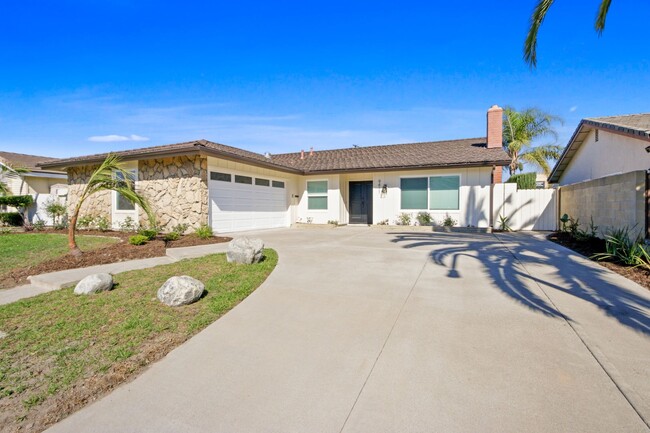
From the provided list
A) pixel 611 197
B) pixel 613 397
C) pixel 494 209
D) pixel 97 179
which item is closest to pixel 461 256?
pixel 611 197

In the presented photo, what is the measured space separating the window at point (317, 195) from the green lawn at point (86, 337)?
11530 mm

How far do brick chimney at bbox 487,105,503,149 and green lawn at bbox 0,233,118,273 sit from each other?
16247 millimetres

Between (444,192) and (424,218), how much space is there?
1464mm

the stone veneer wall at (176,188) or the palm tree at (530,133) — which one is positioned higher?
the palm tree at (530,133)

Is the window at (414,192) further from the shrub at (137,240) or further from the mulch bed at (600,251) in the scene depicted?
the shrub at (137,240)

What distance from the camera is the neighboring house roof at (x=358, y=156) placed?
1209 cm

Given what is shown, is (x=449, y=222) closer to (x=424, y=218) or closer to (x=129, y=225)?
(x=424, y=218)

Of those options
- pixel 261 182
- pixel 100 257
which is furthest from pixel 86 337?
pixel 261 182

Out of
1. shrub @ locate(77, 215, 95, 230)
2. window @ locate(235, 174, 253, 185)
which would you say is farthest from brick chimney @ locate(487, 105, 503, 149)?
shrub @ locate(77, 215, 95, 230)

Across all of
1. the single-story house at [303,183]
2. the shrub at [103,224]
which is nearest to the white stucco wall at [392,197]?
the single-story house at [303,183]

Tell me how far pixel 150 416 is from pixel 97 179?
7238 mm

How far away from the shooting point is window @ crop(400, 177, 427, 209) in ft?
50.3

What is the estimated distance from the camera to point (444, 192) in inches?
587

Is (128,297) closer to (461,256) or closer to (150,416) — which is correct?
(150,416)
